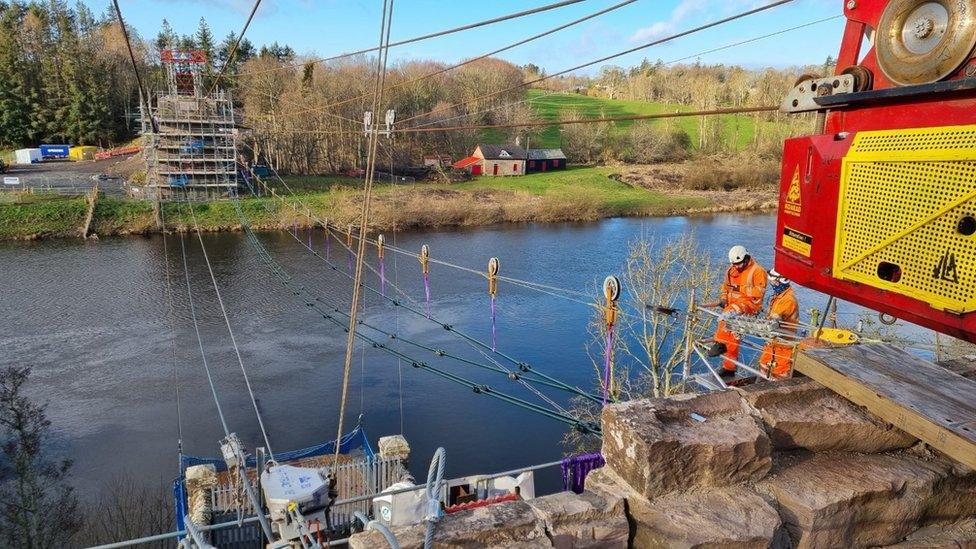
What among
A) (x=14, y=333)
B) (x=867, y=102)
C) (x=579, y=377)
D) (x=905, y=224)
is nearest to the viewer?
(x=905, y=224)

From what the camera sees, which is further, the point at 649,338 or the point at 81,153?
the point at 81,153

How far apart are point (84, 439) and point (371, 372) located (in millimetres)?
9039

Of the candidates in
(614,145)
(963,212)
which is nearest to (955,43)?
(963,212)

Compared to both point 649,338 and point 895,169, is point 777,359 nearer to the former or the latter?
point 895,169

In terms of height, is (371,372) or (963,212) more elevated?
(963,212)

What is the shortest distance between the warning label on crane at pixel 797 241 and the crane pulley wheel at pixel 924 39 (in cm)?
117

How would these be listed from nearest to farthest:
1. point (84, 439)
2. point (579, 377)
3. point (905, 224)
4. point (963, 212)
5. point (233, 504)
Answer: point (963, 212)
point (905, 224)
point (233, 504)
point (84, 439)
point (579, 377)

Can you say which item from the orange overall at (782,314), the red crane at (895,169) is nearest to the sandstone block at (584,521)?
the red crane at (895,169)

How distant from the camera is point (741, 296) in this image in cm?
837

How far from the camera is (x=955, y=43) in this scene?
333 cm

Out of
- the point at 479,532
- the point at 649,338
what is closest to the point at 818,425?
the point at 479,532

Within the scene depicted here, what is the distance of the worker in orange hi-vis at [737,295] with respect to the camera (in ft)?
26.6

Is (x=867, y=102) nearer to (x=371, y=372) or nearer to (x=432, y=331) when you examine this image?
(x=371, y=372)

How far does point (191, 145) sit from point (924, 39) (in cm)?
4995
